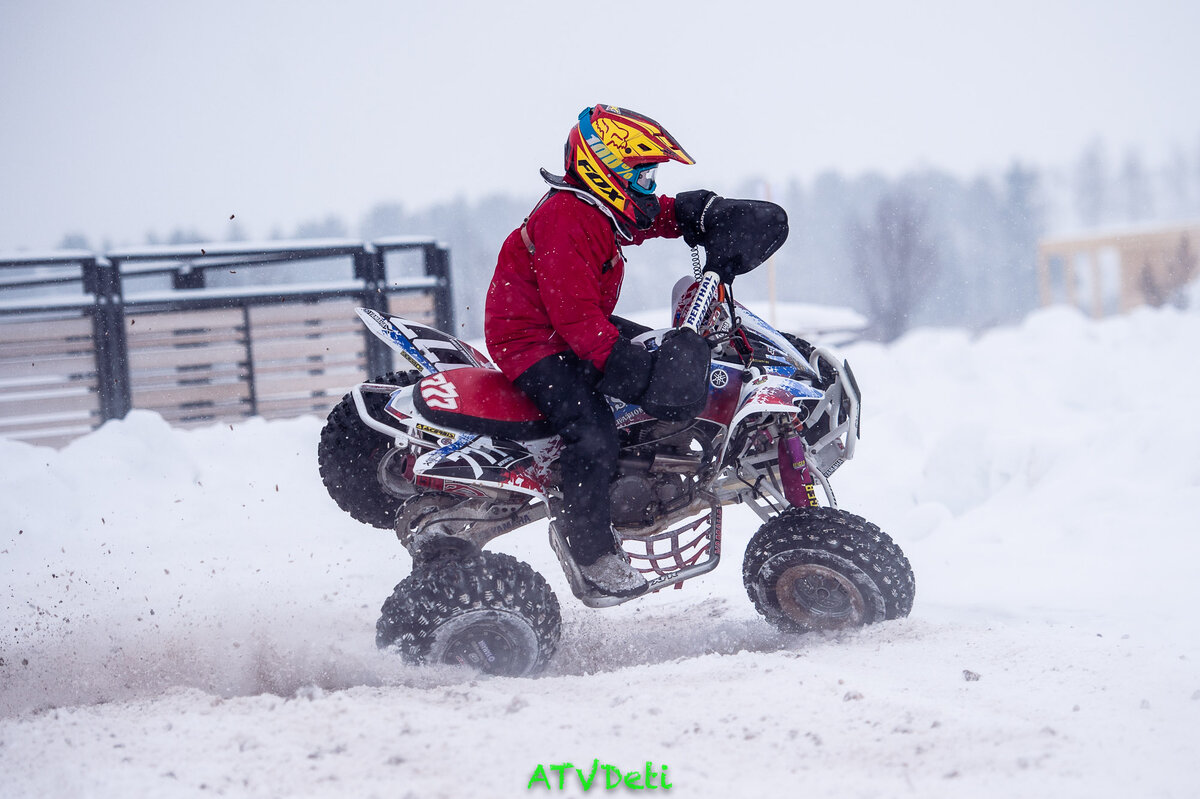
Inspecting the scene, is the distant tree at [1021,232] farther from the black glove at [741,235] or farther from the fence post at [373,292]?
the black glove at [741,235]

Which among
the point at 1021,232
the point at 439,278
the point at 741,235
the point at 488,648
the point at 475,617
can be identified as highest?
the point at 1021,232

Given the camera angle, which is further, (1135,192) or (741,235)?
(1135,192)

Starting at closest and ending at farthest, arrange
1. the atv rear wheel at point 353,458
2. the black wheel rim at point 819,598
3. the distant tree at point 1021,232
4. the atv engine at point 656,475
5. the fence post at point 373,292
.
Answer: the black wheel rim at point 819,598, the atv engine at point 656,475, the atv rear wheel at point 353,458, the fence post at point 373,292, the distant tree at point 1021,232

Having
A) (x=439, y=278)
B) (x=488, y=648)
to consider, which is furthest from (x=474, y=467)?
(x=439, y=278)

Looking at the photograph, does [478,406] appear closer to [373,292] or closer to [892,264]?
[373,292]

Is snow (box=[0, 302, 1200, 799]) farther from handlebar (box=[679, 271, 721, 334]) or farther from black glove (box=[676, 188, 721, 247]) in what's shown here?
black glove (box=[676, 188, 721, 247])

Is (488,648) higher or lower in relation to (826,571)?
lower

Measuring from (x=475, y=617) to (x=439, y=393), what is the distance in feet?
2.79

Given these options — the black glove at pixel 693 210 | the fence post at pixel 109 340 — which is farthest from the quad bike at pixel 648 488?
the fence post at pixel 109 340

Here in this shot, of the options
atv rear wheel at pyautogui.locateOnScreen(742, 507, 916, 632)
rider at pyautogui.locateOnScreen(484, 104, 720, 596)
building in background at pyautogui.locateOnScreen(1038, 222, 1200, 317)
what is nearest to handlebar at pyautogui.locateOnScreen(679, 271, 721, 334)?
rider at pyautogui.locateOnScreen(484, 104, 720, 596)

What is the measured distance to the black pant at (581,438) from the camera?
336cm

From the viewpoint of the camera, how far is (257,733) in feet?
8.49

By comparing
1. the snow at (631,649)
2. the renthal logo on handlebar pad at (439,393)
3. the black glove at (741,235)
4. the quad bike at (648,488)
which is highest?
the black glove at (741,235)

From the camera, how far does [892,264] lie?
3225 centimetres
